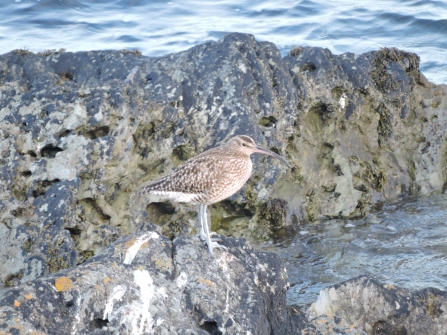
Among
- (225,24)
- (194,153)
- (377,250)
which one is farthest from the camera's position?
(225,24)

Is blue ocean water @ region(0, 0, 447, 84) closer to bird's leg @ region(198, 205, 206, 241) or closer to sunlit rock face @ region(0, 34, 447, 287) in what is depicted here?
sunlit rock face @ region(0, 34, 447, 287)

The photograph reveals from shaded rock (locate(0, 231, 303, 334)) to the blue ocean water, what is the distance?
34.4 feet

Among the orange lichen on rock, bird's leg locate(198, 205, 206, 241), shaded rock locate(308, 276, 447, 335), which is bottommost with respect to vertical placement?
shaded rock locate(308, 276, 447, 335)

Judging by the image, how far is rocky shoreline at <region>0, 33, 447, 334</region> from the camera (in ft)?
16.3

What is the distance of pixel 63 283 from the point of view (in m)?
4.24

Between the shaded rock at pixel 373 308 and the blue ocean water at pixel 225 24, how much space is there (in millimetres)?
10259

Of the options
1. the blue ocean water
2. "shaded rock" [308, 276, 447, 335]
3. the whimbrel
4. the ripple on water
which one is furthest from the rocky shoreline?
the blue ocean water

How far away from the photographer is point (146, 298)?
4445mm

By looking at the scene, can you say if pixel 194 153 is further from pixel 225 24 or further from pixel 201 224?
pixel 225 24

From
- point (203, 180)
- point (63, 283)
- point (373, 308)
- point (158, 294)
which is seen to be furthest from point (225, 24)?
point (63, 283)

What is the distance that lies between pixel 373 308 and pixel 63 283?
2355 mm

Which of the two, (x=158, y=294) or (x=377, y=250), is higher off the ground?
(x=158, y=294)

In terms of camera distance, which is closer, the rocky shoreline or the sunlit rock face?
the rocky shoreline


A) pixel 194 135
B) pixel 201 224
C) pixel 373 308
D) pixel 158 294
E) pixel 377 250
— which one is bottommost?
pixel 377 250
